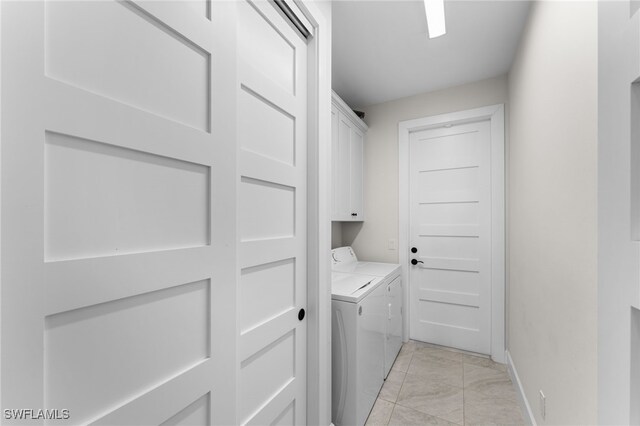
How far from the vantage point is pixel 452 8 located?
174 cm

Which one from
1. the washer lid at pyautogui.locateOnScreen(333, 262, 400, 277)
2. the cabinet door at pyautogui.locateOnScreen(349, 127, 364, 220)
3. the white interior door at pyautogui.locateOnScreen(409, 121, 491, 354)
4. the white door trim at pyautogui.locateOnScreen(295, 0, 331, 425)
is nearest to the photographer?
the white door trim at pyautogui.locateOnScreen(295, 0, 331, 425)

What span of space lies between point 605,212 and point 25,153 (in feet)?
3.51

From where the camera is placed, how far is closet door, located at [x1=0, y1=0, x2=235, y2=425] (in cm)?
48

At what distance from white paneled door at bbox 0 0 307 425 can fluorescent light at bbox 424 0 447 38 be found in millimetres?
1056

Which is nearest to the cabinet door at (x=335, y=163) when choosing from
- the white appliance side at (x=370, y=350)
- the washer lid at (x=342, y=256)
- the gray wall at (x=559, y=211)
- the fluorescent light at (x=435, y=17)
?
the washer lid at (x=342, y=256)

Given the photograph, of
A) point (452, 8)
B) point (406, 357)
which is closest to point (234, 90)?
point (452, 8)

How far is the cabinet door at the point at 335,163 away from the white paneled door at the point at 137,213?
1.22m

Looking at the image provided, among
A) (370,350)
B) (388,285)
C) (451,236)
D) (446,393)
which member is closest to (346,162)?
(388,285)

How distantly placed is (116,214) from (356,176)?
2.45 m

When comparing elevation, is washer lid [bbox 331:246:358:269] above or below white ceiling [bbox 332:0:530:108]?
below

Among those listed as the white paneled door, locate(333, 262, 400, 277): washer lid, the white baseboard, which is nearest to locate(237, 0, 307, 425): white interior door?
the white paneled door

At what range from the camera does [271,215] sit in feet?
3.78

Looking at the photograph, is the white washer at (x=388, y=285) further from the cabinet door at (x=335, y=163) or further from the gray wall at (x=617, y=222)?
the gray wall at (x=617, y=222)

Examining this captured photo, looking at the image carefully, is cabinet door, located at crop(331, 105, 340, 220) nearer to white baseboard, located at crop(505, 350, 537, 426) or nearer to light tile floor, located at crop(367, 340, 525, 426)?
light tile floor, located at crop(367, 340, 525, 426)
